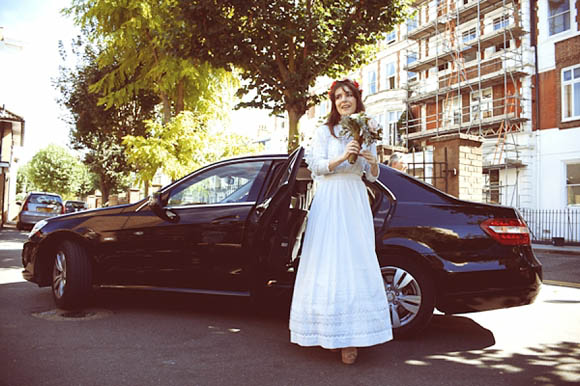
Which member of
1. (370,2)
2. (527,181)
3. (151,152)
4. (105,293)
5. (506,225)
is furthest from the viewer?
(527,181)

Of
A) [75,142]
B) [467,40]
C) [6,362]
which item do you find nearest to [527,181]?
[467,40]

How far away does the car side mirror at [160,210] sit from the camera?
15.5ft

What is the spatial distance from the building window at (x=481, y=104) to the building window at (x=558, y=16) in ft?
12.5

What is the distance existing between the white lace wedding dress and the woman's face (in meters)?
0.23

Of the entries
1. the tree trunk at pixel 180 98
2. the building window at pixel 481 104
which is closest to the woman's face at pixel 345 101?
the tree trunk at pixel 180 98

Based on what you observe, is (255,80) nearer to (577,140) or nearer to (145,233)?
(145,233)

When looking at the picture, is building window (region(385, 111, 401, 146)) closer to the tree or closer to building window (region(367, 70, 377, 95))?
building window (region(367, 70, 377, 95))

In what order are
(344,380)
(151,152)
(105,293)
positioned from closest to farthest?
(344,380), (105,293), (151,152)

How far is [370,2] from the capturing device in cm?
1157

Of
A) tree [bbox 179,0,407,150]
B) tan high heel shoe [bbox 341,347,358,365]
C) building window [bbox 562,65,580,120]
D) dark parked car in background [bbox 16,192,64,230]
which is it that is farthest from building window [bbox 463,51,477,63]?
tan high heel shoe [bbox 341,347,358,365]

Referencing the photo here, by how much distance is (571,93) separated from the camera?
2011 centimetres

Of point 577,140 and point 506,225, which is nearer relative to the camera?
point 506,225

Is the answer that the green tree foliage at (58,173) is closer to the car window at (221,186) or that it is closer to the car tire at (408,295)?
the car window at (221,186)

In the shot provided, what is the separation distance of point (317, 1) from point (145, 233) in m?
9.08
